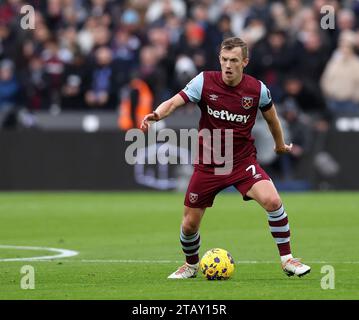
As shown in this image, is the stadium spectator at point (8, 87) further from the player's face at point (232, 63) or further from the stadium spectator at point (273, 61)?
the player's face at point (232, 63)

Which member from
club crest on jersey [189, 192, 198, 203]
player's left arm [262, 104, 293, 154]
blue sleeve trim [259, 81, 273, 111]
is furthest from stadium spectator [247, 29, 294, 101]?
club crest on jersey [189, 192, 198, 203]

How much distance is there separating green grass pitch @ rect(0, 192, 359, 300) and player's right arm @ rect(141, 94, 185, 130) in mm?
1543

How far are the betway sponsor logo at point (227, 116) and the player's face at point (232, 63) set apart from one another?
318mm

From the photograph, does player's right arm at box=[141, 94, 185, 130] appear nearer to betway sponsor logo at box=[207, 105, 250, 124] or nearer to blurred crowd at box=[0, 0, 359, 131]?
betway sponsor logo at box=[207, 105, 250, 124]

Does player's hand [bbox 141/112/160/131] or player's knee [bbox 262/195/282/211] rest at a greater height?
player's hand [bbox 141/112/160/131]

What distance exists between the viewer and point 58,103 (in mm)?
27141

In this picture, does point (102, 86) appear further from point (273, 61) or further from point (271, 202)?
point (271, 202)

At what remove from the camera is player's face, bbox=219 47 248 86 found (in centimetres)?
1160

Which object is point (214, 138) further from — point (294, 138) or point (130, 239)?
point (294, 138)

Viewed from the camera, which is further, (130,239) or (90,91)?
(90,91)

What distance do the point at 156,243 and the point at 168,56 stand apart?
11.5 m

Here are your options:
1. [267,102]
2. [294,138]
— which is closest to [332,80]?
[294,138]
